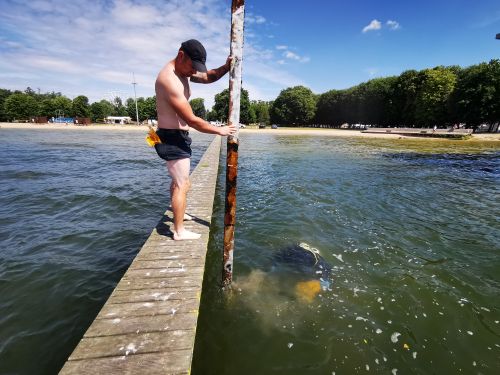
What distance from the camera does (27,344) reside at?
131 inches

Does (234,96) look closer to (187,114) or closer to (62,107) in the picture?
(187,114)

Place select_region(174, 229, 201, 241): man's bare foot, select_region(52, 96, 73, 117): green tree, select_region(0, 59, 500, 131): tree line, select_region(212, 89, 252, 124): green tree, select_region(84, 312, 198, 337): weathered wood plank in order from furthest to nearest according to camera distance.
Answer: select_region(52, 96, 73, 117): green tree, select_region(212, 89, 252, 124): green tree, select_region(0, 59, 500, 131): tree line, select_region(174, 229, 201, 241): man's bare foot, select_region(84, 312, 198, 337): weathered wood plank

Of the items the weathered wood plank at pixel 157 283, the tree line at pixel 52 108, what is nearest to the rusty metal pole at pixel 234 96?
the weathered wood plank at pixel 157 283

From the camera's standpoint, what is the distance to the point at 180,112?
3.43 meters

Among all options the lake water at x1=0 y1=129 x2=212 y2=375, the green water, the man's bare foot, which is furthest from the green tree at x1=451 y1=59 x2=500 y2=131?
the man's bare foot

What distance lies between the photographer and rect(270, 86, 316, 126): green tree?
8262cm

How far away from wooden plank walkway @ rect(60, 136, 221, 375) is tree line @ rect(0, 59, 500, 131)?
20768mm

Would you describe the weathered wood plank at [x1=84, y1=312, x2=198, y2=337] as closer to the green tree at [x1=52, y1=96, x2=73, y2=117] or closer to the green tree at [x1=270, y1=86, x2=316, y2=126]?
the green tree at [x1=270, y1=86, x2=316, y2=126]

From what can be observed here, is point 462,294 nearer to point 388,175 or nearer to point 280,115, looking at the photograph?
point 388,175

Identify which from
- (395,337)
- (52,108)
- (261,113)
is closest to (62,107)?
(52,108)


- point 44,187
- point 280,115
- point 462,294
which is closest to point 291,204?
point 462,294

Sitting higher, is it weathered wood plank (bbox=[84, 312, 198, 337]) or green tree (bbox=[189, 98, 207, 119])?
green tree (bbox=[189, 98, 207, 119])

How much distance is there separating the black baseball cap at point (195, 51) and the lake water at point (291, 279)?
10.9 feet

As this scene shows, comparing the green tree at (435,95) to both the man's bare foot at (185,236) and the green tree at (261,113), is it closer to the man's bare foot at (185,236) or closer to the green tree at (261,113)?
the man's bare foot at (185,236)
